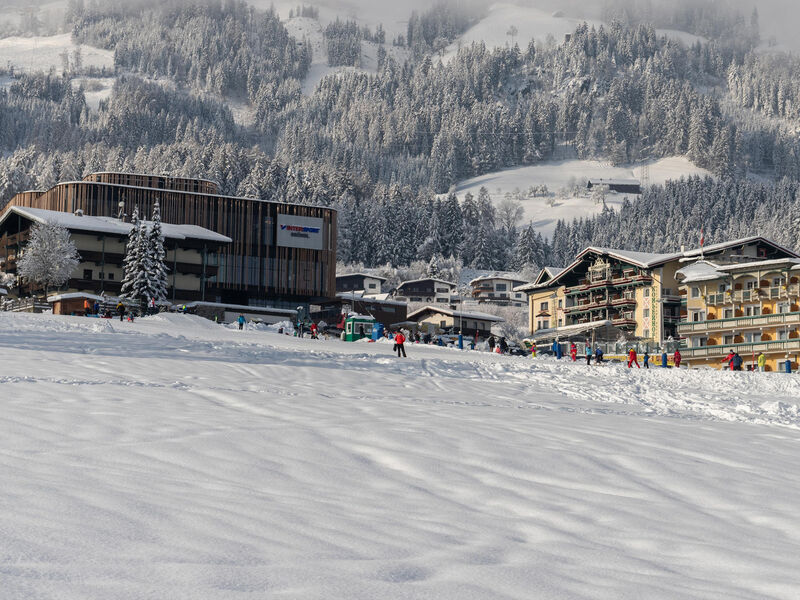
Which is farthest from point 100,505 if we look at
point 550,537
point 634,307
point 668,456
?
point 634,307

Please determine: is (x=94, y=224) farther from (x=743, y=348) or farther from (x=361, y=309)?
(x=743, y=348)

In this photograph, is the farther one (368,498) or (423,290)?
(423,290)

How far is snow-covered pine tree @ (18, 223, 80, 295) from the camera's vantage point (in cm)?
7056

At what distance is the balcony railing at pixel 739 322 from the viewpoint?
72938 millimetres

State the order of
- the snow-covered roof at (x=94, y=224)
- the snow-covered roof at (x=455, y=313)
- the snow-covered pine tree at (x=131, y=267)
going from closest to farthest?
1. the snow-covered pine tree at (x=131, y=267)
2. the snow-covered roof at (x=94, y=224)
3. the snow-covered roof at (x=455, y=313)

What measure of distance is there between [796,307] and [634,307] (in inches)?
709

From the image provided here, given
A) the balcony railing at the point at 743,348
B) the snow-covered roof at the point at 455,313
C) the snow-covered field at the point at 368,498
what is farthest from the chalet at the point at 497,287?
the snow-covered field at the point at 368,498

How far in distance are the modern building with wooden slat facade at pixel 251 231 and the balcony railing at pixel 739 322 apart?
41231 mm

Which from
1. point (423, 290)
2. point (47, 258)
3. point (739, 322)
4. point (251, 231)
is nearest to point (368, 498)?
point (47, 258)

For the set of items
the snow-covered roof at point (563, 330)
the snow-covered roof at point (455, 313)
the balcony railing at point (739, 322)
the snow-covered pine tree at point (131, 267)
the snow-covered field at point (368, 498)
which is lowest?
the snow-covered field at point (368, 498)

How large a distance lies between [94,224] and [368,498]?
75668mm

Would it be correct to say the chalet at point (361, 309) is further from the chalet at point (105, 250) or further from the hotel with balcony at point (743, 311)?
the hotel with balcony at point (743, 311)

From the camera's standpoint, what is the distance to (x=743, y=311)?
262ft

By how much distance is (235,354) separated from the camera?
111 ft
